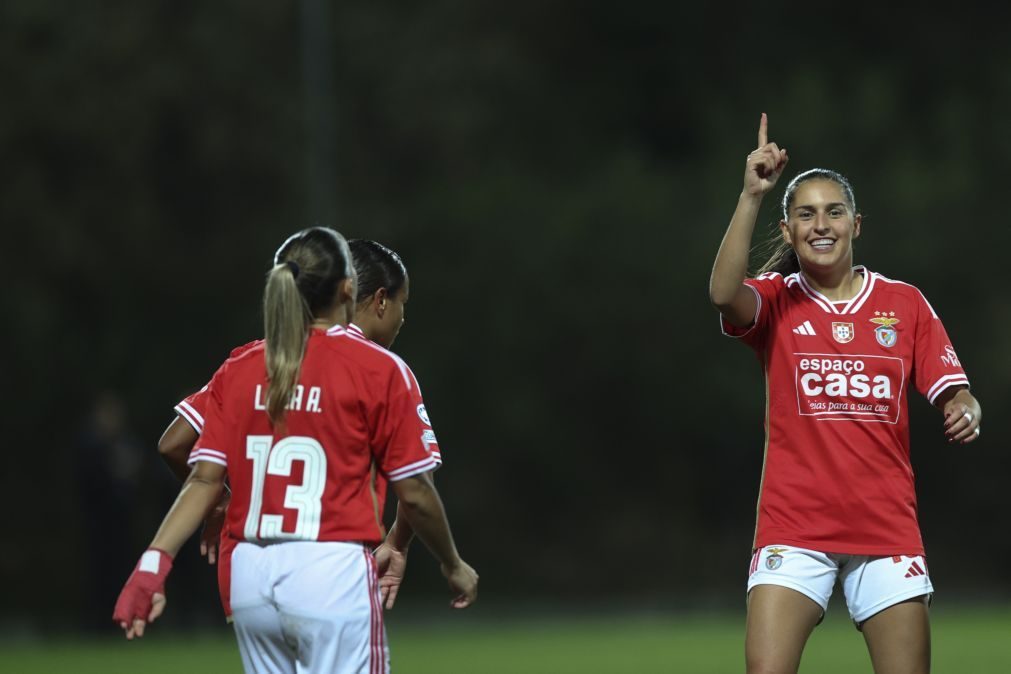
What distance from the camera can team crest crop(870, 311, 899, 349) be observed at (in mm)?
5627

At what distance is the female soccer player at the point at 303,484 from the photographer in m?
4.59

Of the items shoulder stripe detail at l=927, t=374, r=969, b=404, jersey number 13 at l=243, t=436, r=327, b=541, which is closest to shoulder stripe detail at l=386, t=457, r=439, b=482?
jersey number 13 at l=243, t=436, r=327, b=541

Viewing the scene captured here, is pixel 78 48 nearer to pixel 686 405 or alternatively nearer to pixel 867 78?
pixel 686 405

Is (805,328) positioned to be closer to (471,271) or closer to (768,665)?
(768,665)

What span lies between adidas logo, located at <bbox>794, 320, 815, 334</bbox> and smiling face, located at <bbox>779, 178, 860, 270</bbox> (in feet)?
0.66

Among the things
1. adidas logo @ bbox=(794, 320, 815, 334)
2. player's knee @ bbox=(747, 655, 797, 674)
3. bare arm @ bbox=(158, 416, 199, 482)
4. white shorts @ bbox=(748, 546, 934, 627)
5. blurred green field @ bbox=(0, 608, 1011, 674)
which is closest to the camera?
player's knee @ bbox=(747, 655, 797, 674)

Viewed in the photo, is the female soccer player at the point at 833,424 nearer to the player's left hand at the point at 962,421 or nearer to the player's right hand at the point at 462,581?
the player's left hand at the point at 962,421

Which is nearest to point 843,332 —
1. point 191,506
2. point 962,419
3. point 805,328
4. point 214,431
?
point 805,328

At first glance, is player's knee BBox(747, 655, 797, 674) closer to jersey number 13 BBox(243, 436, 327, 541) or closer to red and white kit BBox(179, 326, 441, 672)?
red and white kit BBox(179, 326, 441, 672)

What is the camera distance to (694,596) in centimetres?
2372

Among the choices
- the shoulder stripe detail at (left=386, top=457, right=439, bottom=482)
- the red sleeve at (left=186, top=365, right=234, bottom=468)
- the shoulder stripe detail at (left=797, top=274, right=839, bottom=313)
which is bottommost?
the shoulder stripe detail at (left=386, top=457, right=439, bottom=482)

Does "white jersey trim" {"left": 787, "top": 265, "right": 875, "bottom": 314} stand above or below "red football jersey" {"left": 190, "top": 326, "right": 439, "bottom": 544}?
above

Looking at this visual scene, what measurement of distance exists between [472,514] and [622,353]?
3.34 meters

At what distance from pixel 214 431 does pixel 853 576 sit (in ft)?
7.25
